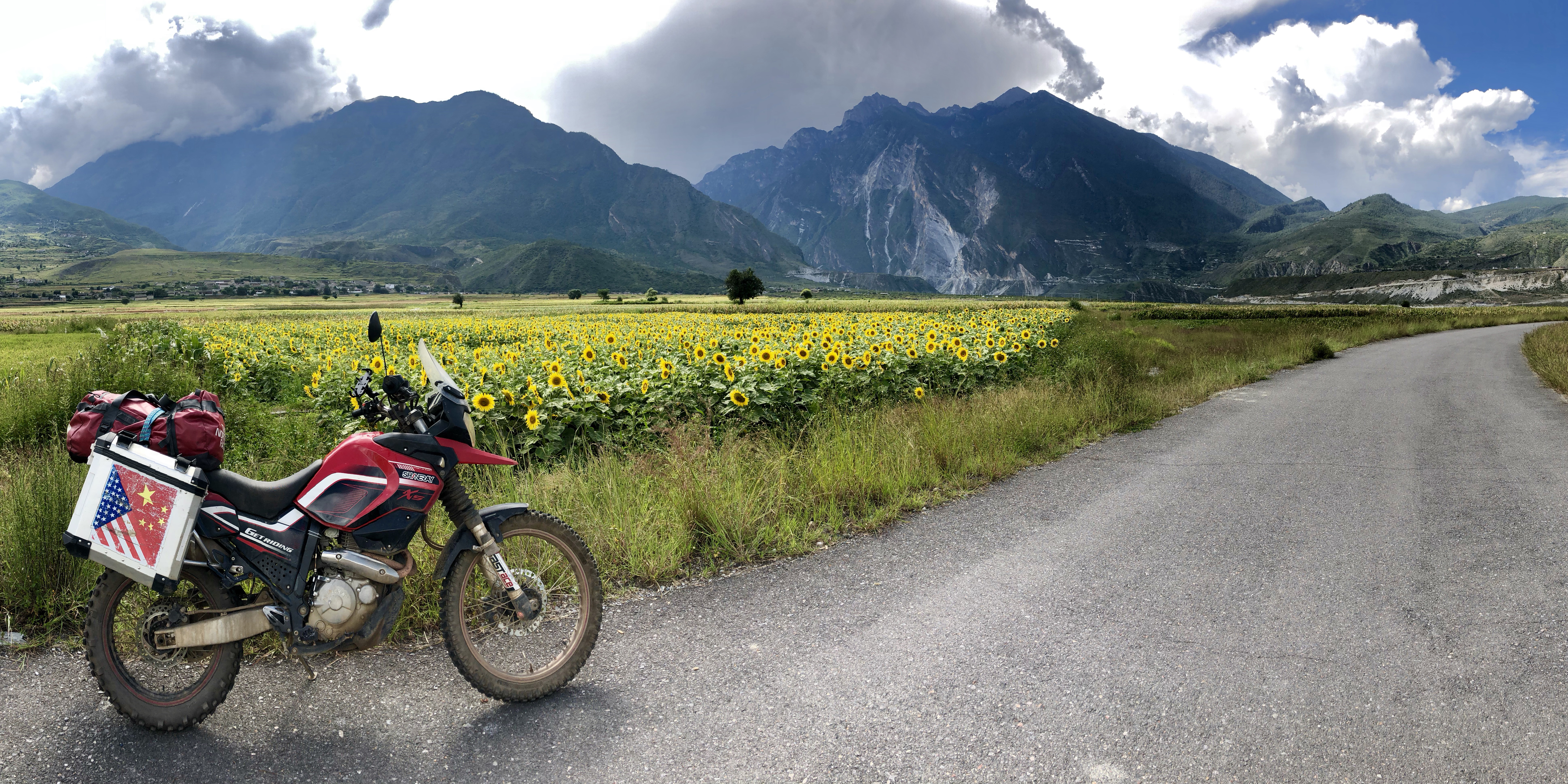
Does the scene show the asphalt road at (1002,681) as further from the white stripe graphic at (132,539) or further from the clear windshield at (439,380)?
the clear windshield at (439,380)

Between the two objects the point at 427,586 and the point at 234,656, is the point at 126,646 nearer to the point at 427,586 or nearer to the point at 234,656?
the point at 234,656

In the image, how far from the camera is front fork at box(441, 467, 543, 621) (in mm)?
3496

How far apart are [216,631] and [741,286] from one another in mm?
89958

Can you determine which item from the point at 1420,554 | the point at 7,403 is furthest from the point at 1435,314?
the point at 7,403

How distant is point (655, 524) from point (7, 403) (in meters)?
10.2

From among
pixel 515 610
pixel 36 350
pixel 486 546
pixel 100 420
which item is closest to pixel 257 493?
pixel 100 420

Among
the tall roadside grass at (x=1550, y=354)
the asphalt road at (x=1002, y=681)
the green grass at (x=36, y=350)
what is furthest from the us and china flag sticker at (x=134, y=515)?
the tall roadside grass at (x=1550, y=354)

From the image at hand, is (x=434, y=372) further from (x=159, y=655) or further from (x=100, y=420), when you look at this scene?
(x=159, y=655)

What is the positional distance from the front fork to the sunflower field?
130 centimetres

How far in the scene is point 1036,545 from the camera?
5.62 meters

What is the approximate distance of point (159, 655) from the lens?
323 centimetres

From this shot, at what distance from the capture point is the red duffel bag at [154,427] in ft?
10.1

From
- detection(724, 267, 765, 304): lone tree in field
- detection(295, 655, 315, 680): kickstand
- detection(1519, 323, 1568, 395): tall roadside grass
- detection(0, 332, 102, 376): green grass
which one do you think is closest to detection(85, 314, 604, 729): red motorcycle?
detection(295, 655, 315, 680): kickstand

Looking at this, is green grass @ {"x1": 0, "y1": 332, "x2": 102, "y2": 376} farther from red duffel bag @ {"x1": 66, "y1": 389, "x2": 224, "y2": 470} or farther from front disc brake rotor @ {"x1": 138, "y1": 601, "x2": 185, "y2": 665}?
front disc brake rotor @ {"x1": 138, "y1": 601, "x2": 185, "y2": 665}
